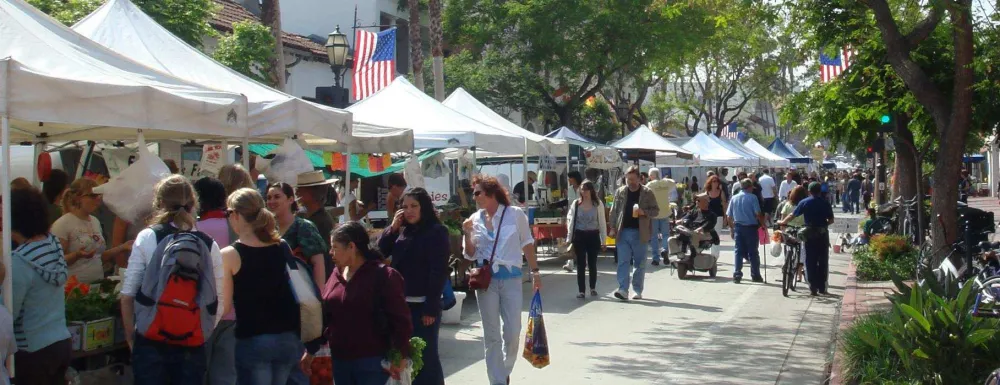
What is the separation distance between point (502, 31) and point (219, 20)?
40.7ft

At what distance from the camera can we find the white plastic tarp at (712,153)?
36312mm

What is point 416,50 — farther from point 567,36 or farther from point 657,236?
point 567,36

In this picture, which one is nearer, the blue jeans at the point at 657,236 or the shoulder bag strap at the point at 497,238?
the shoulder bag strap at the point at 497,238

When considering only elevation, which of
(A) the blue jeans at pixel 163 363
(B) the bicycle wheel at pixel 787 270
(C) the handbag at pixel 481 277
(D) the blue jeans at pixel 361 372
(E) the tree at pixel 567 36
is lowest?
(B) the bicycle wheel at pixel 787 270

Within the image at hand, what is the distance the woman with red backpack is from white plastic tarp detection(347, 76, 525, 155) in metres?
9.36

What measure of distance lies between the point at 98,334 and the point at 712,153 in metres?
32.4

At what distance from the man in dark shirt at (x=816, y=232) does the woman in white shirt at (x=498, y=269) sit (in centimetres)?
710

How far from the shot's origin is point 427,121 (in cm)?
1566

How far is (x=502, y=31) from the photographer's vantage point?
1421 inches

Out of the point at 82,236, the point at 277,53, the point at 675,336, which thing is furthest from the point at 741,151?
the point at 82,236

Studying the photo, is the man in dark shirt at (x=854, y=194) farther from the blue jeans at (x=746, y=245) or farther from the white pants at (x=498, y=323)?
the white pants at (x=498, y=323)

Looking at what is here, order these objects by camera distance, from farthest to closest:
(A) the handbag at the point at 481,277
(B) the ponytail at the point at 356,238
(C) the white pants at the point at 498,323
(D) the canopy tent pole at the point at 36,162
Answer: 1. (D) the canopy tent pole at the point at 36,162
2. (C) the white pants at the point at 498,323
3. (A) the handbag at the point at 481,277
4. (B) the ponytail at the point at 356,238

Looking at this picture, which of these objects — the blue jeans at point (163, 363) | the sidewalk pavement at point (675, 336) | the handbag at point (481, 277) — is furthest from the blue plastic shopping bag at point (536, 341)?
the blue jeans at point (163, 363)

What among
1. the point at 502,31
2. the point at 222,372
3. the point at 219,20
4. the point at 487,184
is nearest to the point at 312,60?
the point at 219,20
